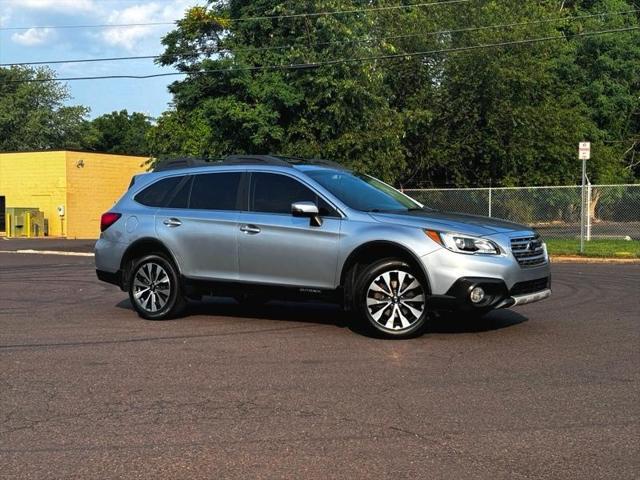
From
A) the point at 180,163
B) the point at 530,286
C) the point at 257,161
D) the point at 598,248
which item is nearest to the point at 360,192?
the point at 257,161

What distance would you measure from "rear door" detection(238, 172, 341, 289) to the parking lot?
65 cm

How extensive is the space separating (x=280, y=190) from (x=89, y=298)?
177 inches

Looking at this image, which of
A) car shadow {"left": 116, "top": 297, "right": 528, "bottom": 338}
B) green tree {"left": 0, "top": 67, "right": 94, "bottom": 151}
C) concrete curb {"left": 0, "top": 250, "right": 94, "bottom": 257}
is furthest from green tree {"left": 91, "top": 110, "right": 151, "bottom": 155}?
car shadow {"left": 116, "top": 297, "right": 528, "bottom": 338}

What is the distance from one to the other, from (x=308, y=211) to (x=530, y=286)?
8.02ft

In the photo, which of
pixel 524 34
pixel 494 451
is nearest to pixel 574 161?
pixel 524 34

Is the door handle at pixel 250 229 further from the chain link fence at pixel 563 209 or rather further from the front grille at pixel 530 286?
the chain link fence at pixel 563 209

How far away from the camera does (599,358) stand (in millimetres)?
6730

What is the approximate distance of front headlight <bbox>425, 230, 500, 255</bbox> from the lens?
7355 mm

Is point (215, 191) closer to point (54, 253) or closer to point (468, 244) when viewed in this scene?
point (468, 244)

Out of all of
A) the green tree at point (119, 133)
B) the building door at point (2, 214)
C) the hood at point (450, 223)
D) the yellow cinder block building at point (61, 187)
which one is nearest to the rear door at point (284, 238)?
the hood at point (450, 223)

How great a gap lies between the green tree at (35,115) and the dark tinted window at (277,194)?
5641 centimetres

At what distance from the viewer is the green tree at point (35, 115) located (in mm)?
60562

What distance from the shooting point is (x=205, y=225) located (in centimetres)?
859

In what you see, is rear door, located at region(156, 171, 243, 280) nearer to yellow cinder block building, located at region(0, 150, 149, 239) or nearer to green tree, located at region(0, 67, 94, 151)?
yellow cinder block building, located at region(0, 150, 149, 239)
